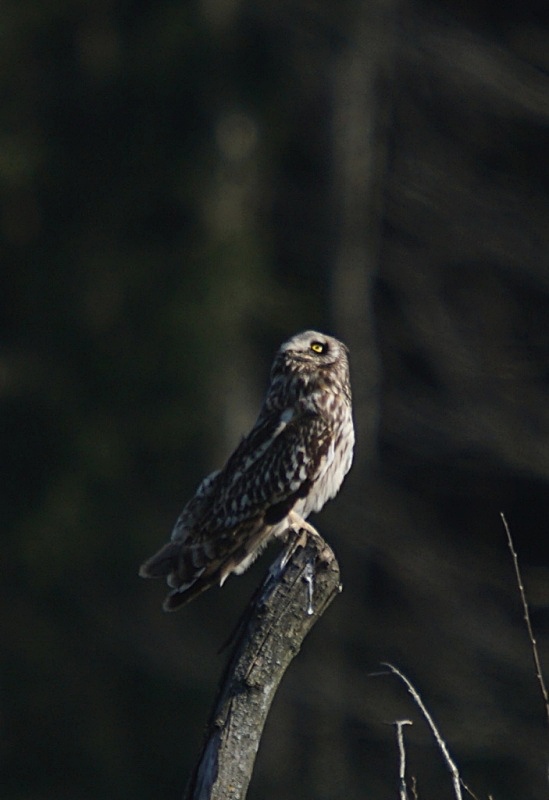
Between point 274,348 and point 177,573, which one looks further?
point 274,348

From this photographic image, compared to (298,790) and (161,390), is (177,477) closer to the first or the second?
(161,390)

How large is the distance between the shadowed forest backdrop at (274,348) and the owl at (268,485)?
5098 millimetres

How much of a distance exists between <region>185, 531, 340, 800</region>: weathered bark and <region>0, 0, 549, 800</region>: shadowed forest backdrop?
271 inches

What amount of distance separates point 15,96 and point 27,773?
564 cm

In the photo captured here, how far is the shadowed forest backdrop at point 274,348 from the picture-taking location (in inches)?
433

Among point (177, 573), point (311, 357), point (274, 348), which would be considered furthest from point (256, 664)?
point (274, 348)

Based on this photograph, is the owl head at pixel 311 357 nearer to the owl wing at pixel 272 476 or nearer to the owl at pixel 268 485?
the owl at pixel 268 485

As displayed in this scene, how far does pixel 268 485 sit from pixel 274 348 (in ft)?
24.8

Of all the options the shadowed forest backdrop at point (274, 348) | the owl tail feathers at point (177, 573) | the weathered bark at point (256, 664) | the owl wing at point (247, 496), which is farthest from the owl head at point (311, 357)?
the shadowed forest backdrop at point (274, 348)

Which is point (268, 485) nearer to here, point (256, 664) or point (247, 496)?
point (247, 496)

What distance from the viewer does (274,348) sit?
12742mm

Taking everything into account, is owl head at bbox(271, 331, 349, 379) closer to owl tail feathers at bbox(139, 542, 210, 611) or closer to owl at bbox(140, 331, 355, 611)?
owl at bbox(140, 331, 355, 611)

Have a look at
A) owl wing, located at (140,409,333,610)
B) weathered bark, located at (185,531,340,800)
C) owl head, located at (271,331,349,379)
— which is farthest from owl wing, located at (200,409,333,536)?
weathered bark, located at (185,531,340,800)

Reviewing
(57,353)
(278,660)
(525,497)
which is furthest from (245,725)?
(57,353)
